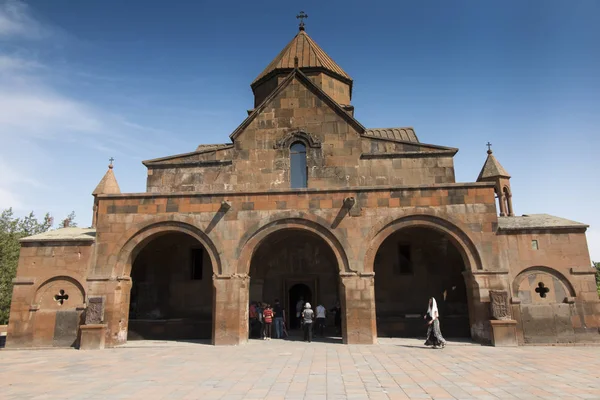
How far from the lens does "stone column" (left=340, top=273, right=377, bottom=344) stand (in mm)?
10297

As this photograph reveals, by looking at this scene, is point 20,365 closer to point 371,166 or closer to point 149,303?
point 149,303

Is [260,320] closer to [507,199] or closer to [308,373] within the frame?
[308,373]

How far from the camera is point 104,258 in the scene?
11.2 meters

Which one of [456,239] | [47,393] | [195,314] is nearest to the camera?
[47,393]

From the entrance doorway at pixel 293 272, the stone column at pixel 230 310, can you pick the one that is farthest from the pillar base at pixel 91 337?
the entrance doorway at pixel 293 272

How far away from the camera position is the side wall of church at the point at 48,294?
1102 centimetres

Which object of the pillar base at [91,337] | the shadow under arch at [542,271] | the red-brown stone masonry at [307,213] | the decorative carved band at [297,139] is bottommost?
the pillar base at [91,337]

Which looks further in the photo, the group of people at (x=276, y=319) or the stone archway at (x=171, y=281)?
the stone archway at (x=171, y=281)

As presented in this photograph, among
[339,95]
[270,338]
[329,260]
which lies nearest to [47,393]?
[270,338]

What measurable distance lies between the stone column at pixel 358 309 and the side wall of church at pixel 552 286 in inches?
140

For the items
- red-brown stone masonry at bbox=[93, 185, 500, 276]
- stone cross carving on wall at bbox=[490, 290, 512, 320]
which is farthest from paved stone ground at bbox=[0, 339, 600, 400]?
red-brown stone masonry at bbox=[93, 185, 500, 276]

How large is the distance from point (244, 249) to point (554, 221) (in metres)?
8.54

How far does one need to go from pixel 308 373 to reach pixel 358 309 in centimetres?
406

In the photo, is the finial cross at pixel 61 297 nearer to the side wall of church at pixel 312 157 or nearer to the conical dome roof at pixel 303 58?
the side wall of church at pixel 312 157
